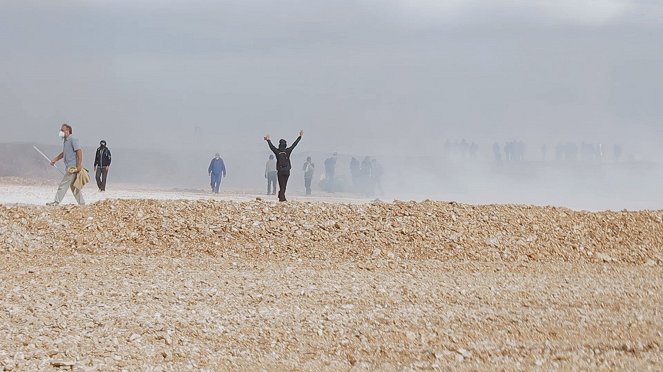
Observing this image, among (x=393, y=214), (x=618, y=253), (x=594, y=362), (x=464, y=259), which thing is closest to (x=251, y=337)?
(x=594, y=362)

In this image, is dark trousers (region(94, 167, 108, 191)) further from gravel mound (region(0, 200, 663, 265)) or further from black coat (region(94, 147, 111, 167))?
gravel mound (region(0, 200, 663, 265))

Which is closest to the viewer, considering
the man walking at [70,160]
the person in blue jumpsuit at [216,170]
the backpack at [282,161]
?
the man walking at [70,160]

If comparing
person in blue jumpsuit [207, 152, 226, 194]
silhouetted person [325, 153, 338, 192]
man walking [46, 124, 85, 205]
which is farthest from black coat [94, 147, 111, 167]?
silhouetted person [325, 153, 338, 192]

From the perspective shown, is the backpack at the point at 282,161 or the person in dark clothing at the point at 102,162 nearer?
the backpack at the point at 282,161

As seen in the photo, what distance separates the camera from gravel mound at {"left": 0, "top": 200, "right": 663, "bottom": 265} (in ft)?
40.8

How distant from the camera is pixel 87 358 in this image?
22.8 feet

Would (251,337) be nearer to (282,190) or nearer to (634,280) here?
(634,280)

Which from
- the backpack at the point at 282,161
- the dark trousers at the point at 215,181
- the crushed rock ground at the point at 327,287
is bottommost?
the crushed rock ground at the point at 327,287

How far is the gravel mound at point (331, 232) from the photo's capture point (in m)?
12.4

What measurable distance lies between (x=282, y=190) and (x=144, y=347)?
10546 millimetres

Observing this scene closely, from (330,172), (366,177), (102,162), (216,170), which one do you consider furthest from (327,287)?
(330,172)

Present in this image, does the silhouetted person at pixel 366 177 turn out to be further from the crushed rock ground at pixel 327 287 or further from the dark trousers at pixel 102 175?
the crushed rock ground at pixel 327 287

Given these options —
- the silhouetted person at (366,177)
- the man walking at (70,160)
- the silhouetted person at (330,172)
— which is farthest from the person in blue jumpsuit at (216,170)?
the man walking at (70,160)

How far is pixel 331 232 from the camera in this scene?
42.8 feet
